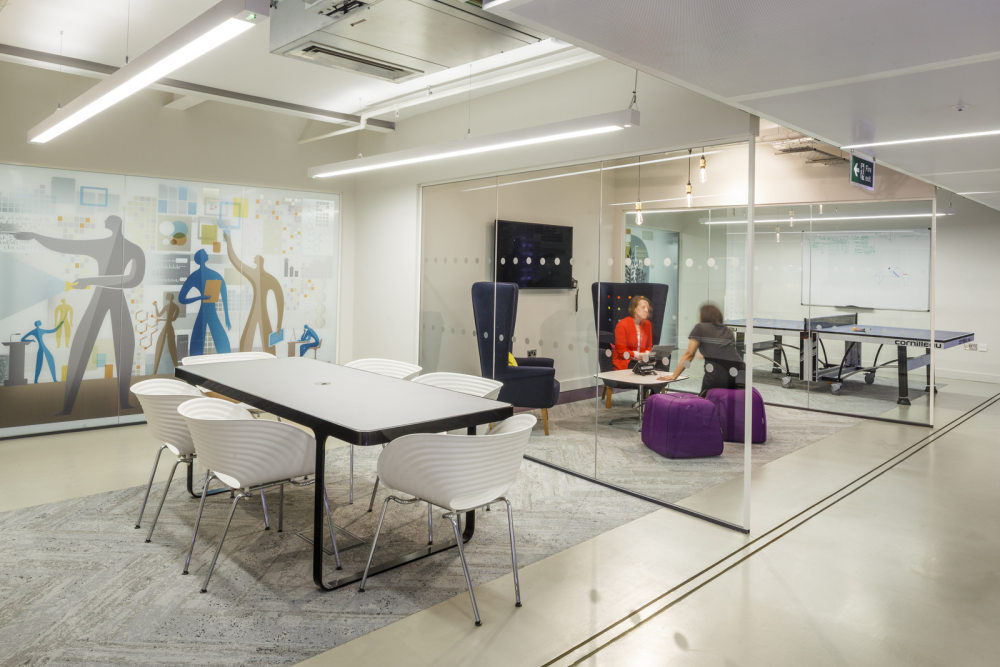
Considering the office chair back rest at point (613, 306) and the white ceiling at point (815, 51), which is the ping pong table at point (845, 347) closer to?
the office chair back rest at point (613, 306)

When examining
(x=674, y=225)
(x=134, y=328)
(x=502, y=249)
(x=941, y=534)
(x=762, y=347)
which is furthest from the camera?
(x=762, y=347)

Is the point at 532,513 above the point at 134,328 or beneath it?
beneath

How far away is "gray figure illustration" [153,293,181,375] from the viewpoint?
21.9ft

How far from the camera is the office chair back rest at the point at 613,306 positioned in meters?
4.68

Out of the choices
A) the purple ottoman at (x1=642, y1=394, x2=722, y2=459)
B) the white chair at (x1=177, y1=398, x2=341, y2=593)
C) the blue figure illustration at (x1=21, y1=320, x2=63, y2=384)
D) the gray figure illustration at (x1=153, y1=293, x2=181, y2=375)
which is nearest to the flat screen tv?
the purple ottoman at (x1=642, y1=394, x2=722, y2=459)

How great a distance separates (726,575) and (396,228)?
5.05 meters

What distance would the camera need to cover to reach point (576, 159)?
5.11 metres

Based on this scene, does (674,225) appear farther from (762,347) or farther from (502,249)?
(762,347)

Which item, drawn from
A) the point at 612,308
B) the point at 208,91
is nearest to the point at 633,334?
the point at 612,308

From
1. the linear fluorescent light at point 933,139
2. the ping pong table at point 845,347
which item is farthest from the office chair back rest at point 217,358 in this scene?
the ping pong table at point 845,347

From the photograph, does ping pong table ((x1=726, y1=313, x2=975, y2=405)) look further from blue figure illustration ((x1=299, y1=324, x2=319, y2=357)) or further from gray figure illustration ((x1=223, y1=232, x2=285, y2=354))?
gray figure illustration ((x1=223, y1=232, x2=285, y2=354))

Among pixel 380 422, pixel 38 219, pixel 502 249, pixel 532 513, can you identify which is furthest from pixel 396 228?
pixel 380 422

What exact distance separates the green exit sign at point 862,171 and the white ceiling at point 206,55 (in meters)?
2.31

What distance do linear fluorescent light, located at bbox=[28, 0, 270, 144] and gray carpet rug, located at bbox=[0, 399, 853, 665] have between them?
2.43 metres
